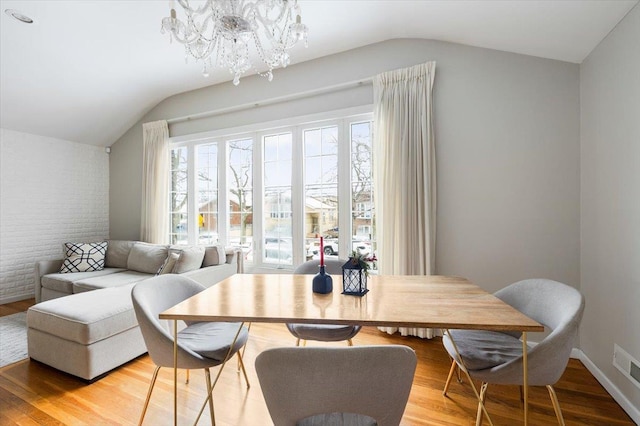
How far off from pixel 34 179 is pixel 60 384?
3.30 metres

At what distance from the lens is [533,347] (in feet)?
3.87

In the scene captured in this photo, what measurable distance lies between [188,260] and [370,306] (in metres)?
2.42

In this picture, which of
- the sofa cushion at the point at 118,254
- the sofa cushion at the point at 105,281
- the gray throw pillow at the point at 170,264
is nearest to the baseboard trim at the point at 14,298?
the sofa cushion at the point at 118,254

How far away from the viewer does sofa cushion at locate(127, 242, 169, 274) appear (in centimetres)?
343

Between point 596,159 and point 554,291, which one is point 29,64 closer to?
point 554,291

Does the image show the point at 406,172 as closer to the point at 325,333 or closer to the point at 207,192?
the point at 325,333

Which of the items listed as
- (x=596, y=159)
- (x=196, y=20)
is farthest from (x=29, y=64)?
(x=596, y=159)

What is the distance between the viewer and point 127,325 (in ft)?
7.22

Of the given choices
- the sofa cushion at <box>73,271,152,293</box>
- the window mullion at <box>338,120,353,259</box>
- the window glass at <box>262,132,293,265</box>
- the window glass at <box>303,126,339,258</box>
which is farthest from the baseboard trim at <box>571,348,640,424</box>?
the sofa cushion at <box>73,271,152,293</box>

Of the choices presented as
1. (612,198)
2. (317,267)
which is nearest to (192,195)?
(317,267)

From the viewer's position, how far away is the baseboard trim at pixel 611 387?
1.60 meters

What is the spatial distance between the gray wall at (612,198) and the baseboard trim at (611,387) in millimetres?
23

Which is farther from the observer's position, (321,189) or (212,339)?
(321,189)

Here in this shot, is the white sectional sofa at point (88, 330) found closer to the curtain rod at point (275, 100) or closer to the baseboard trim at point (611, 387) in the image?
the curtain rod at point (275, 100)
